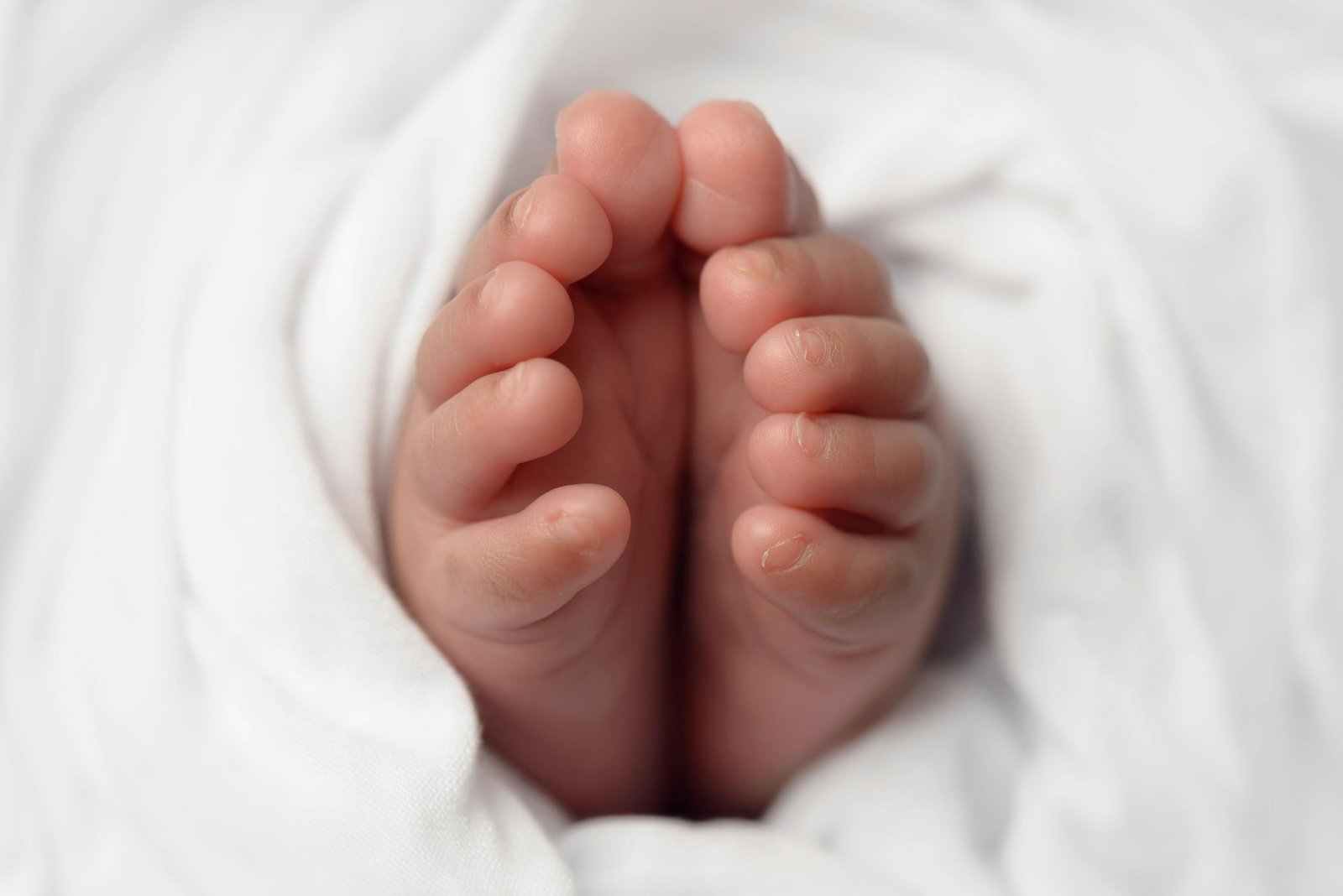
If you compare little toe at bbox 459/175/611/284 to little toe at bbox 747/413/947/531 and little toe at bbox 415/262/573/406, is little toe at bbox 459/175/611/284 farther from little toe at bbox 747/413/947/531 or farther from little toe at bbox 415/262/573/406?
little toe at bbox 747/413/947/531

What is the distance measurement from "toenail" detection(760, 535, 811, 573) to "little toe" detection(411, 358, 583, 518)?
0.10m

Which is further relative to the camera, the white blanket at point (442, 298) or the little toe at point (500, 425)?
the white blanket at point (442, 298)

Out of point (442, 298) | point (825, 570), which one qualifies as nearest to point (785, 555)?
point (825, 570)

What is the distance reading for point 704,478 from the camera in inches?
24.7

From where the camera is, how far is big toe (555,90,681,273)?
498 mm

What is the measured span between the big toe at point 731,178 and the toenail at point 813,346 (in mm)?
66

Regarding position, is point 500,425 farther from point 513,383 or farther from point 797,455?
point 797,455

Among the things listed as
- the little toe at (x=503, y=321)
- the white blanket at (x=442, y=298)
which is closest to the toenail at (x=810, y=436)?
the little toe at (x=503, y=321)

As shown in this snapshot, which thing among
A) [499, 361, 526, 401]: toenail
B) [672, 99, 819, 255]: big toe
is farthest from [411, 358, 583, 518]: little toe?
[672, 99, 819, 255]: big toe

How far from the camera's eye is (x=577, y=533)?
45 cm

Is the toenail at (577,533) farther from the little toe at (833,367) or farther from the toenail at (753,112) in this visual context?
the toenail at (753,112)

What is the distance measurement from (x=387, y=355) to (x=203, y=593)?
0.16 meters

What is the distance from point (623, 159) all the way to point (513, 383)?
0.12 meters

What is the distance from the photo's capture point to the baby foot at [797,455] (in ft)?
1.61
